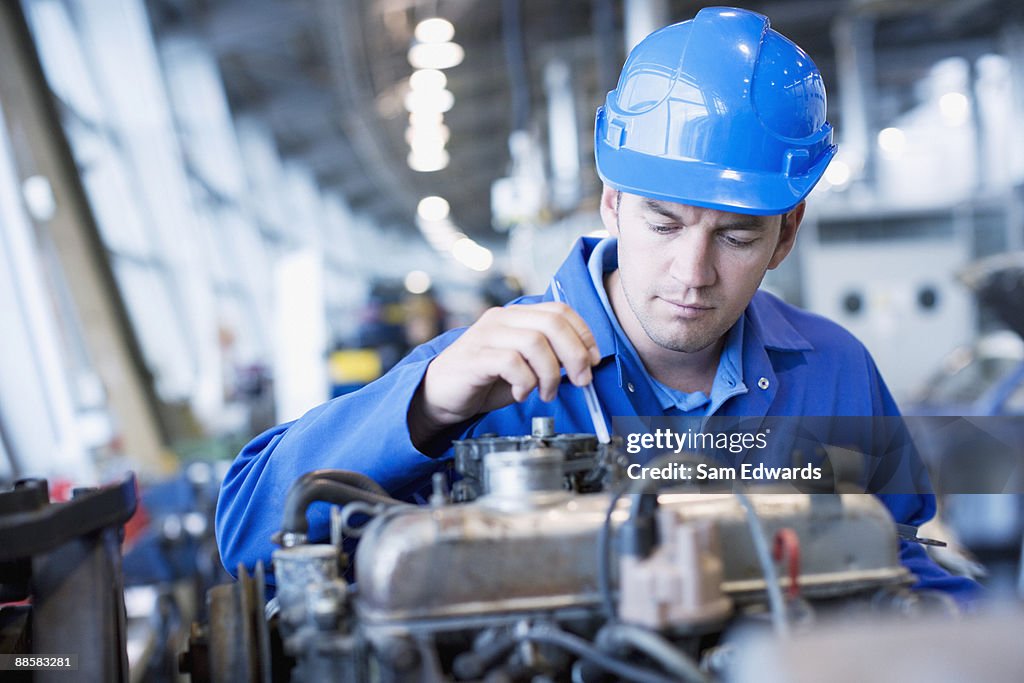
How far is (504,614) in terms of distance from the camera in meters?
0.81

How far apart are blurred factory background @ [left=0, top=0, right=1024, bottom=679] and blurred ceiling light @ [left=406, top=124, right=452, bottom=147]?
105 mm

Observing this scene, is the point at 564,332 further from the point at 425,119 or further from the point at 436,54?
the point at 425,119

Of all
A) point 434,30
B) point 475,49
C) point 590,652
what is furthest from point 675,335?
point 475,49

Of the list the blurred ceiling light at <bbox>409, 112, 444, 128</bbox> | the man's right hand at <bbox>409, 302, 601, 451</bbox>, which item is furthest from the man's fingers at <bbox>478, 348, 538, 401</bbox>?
the blurred ceiling light at <bbox>409, 112, 444, 128</bbox>

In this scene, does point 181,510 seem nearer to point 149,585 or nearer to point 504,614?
point 149,585

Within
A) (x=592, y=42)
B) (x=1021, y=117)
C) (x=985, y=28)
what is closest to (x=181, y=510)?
(x=592, y=42)

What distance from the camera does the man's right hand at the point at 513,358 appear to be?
1.00 meters

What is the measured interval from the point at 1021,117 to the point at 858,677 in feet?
25.1

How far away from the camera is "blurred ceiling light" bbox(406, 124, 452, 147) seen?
Result: 36.4 ft

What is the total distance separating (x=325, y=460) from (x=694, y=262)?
0.51 m

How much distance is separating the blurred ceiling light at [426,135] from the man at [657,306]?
10.0 m

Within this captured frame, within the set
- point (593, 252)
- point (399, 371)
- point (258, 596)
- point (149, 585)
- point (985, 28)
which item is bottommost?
point (149, 585)

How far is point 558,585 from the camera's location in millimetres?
812

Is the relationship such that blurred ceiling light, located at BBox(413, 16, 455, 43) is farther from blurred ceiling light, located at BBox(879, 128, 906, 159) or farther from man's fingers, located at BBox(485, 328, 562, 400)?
man's fingers, located at BBox(485, 328, 562, 400)
